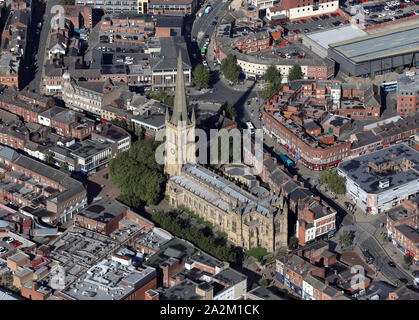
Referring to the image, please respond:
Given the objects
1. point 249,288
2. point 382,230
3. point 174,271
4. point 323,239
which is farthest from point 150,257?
point 382,230

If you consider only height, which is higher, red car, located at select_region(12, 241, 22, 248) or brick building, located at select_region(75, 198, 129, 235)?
brick building, located at select_region(75, 198, 129, 235)

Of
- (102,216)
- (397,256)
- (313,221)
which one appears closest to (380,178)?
(397,256)

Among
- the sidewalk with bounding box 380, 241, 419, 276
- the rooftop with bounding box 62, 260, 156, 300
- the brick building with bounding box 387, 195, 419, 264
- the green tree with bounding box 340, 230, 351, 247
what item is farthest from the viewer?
the green tree with bounding box 340, 230, 351, 247

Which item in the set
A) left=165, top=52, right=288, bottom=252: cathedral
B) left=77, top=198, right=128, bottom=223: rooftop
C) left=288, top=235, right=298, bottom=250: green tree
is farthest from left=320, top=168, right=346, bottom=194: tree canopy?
left=77, top=198, right=128, bottom=223: rooftop

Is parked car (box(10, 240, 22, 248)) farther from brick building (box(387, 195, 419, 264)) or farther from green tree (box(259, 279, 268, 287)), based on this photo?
brick building (box(387, 195, 419, 264))

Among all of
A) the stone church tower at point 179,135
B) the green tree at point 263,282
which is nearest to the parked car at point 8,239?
the stone church tower at point 179,135

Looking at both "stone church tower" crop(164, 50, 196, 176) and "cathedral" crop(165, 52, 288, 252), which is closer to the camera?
"cathedral" crop(165, 52, 288, 252)

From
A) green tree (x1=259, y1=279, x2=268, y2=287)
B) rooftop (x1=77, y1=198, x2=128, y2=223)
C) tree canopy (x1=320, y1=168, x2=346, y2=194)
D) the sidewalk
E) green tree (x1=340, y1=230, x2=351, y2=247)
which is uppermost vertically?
rooftop (x1=77, y1=198, x2=128, y2=223)
